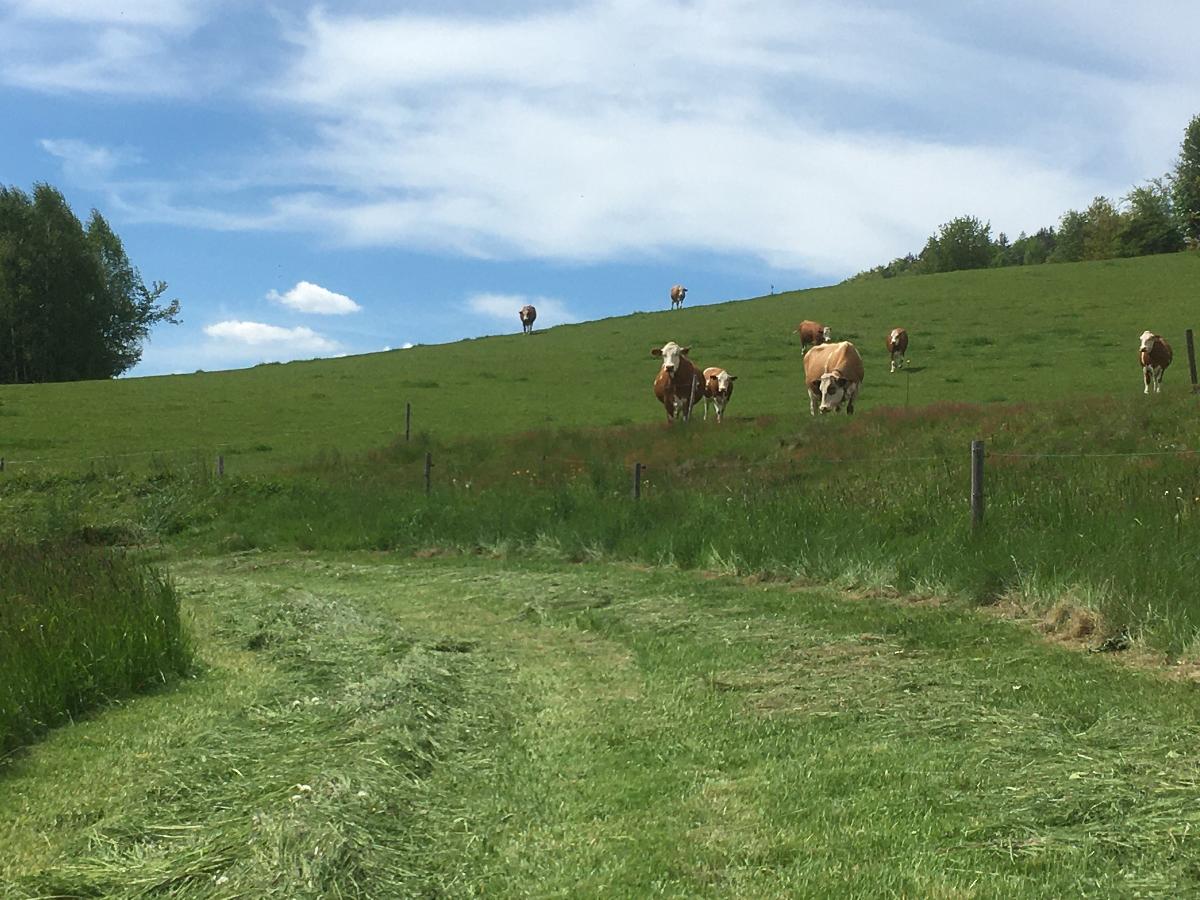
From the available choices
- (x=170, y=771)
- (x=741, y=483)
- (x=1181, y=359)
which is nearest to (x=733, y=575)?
(x=741, y=483)

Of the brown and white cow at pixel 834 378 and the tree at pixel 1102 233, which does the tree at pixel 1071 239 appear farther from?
the brown and white cow at pixel 834 378

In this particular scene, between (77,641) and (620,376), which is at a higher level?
(620,376)

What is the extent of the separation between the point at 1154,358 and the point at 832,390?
8550 millimetres

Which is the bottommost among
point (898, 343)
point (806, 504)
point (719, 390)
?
point (806, 504)

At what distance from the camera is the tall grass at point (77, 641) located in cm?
639

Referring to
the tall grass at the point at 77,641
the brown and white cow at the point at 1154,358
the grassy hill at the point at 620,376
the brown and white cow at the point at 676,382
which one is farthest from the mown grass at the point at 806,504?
the brown and white cow at the point at 1154,358

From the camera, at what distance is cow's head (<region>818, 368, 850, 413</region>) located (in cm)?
2294

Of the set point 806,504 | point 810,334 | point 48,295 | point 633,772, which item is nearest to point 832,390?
point 806,504

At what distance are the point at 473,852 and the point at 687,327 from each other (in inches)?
1613

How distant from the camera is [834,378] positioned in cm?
2300

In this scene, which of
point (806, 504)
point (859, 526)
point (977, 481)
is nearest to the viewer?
point (977, 481)

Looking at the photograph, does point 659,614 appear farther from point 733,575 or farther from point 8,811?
point 8,811

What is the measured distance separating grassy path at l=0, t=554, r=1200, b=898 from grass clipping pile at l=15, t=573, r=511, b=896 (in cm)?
2

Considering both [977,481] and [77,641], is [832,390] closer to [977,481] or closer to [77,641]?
[977,481]
